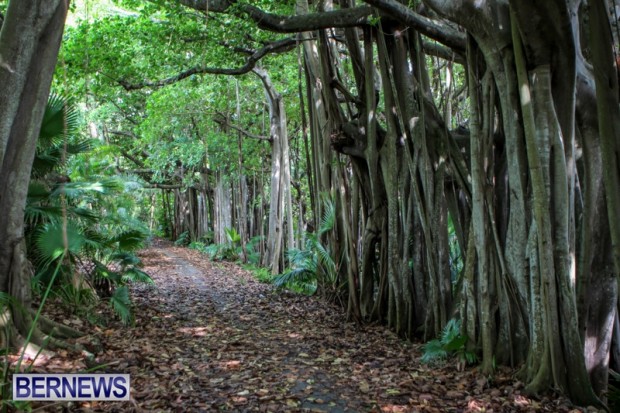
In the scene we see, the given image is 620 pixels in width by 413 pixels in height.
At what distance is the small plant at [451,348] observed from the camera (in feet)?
18.1

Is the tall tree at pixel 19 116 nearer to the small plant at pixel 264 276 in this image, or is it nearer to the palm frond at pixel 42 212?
the palm frond at pixel 42 212

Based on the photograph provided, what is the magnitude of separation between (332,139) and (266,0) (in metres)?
2.86

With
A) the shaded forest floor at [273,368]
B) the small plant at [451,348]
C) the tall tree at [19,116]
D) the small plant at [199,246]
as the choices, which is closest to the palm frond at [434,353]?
the small plant at [451,348]

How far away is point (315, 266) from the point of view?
10609 millimetres

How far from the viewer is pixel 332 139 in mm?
8227


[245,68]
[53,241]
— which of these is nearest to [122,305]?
[53,241]

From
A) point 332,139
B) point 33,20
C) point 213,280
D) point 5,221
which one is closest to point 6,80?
point 33,20

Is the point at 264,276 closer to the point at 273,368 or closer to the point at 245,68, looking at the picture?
the point at 245,68

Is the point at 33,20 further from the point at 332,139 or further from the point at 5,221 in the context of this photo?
the point at 332,139

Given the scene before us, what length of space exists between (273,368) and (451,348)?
6.09 ft

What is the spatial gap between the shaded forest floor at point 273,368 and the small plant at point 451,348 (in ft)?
0.43

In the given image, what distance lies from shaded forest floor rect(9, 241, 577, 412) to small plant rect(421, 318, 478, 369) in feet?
0.43

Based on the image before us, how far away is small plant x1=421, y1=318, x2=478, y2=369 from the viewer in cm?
553

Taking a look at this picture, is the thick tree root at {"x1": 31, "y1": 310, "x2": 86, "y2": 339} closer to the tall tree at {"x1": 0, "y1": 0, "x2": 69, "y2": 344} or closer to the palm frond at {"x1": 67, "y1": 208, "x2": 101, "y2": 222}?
the tall tree at {"x1": 0, "y1": 0, "x2": 69, "y2": 344}
